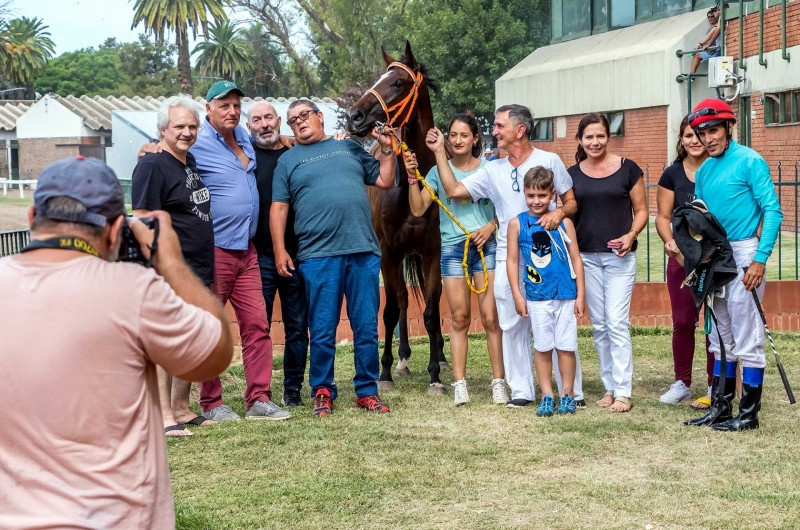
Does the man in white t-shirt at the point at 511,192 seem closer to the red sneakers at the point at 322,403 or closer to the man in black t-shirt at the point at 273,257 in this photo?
the man in black t-shirt at the point at 273,257

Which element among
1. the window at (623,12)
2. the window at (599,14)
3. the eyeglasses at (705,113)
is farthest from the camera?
the window at (599,14)

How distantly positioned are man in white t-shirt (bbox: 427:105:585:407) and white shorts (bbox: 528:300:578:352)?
23 cm

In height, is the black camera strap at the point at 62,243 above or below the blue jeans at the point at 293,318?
above

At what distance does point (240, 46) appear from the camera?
7775 cm

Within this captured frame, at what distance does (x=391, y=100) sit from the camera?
7.00 metres

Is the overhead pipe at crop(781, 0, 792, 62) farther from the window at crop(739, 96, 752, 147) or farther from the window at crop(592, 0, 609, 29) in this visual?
the window at crop(592, 0, 609, 29)

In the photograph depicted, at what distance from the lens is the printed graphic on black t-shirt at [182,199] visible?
232 inches

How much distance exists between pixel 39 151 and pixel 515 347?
2192 inches

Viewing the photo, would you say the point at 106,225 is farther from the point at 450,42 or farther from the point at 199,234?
the point at 450,42

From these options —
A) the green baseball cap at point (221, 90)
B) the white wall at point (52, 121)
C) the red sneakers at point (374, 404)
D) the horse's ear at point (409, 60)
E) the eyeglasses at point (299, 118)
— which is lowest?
the red sneakers at point (374, 404)

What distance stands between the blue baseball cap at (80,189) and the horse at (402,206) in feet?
14.3

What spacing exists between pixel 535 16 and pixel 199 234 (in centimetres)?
3486

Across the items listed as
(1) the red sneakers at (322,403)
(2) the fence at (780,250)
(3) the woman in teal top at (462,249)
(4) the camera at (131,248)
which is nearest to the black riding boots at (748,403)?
(3) the woman in teal top at (462,249)

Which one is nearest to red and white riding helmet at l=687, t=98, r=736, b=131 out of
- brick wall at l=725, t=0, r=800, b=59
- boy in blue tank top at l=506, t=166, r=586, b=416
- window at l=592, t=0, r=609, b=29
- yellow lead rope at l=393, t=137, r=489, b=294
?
boy in blue tank top at l=506, t=166, r=586, b=416
